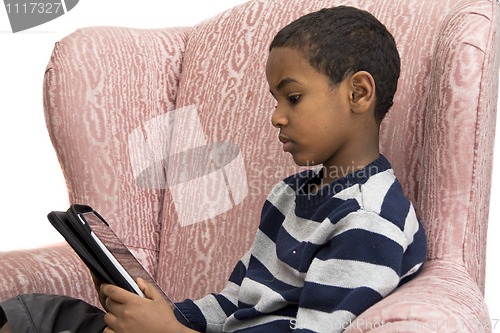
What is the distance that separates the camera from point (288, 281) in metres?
1.19

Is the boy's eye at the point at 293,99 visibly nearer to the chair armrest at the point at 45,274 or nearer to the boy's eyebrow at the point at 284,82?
the boy's eyebrow at the point at 284,82

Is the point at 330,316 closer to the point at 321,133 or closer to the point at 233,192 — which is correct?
the point at 321,133

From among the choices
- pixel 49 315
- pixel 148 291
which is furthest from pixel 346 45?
pixel 49 315

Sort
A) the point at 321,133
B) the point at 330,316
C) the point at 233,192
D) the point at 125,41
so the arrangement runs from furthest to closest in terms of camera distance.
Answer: the point at 125,41 → the point at 233,192 → the point at 321,133 → the point at 330,316

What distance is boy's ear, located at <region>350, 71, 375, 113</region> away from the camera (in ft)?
3.81

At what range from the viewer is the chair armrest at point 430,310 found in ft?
3.17

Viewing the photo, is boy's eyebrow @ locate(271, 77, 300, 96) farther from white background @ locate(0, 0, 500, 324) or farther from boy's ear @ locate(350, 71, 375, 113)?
white background @ locate(0, 0, 500, 324)

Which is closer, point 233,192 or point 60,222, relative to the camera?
point 60,222

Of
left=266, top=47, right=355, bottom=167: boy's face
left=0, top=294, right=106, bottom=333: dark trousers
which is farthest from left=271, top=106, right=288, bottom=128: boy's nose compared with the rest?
left=0, top=294, right=106, bottom=333: dark trousers

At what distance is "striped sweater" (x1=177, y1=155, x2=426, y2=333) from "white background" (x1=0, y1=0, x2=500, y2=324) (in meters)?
0.95

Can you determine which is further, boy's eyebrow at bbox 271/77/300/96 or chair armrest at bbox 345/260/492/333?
boy's eyebrow at bbox 271/77/300/96

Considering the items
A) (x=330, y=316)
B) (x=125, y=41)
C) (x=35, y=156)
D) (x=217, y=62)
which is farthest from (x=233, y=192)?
(x=35, y=156)

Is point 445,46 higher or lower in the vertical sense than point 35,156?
higher

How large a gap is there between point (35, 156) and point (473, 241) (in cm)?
129
